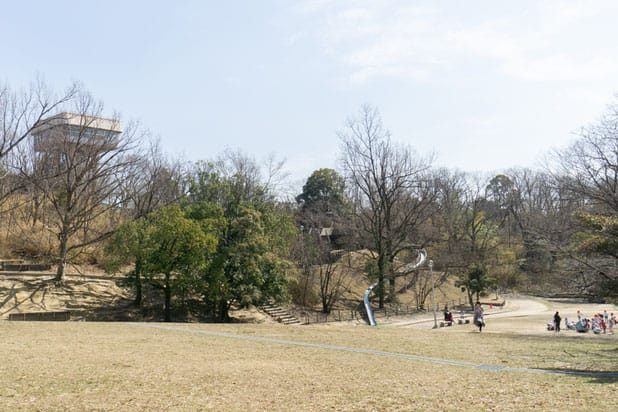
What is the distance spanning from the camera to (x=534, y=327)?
99.4 ft

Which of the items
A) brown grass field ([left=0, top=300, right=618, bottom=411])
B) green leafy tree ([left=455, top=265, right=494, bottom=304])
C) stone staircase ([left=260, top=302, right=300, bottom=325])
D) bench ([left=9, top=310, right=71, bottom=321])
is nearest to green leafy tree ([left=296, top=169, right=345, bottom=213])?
green leafy tree ([left=455, top=265, right=494, bottom=304])

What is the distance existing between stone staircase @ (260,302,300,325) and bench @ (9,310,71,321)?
41.2ft

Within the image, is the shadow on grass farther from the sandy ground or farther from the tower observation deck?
the tower observation deck

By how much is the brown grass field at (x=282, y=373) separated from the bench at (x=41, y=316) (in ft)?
26.9

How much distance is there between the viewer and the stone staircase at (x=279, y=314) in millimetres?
35094

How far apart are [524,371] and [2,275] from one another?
30812 millimetres

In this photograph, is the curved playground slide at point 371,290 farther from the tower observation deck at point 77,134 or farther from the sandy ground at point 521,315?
the tower observation deck at point 77,134

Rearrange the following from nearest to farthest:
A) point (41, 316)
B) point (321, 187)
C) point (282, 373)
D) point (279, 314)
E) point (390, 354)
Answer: point (282, 373)
point (390, 354)
point (41, 316)
point (279, 314)
point (321, 187)

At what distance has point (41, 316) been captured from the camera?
2691 centimetres

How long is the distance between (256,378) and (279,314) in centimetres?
2584

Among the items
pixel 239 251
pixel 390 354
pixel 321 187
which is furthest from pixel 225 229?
pixel 321 187

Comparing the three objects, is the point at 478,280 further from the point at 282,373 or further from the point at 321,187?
the point at 282,373

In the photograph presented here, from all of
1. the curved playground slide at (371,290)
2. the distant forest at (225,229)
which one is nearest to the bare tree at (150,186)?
the distant forest at (225,229)

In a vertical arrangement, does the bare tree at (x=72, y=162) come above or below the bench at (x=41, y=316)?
above
